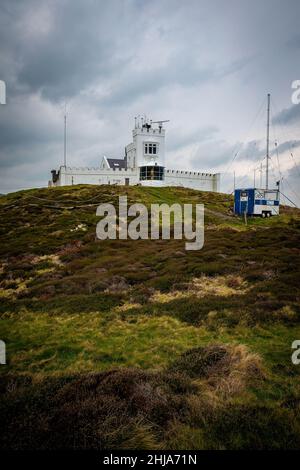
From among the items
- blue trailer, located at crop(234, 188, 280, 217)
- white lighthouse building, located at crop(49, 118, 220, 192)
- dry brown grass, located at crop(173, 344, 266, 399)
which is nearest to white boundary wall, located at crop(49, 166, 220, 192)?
white lighthouse building, located at crop(49, 118, 220, 192)

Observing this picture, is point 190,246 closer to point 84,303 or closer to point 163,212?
point 84,303

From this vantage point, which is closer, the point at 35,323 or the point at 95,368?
the point at 95,368

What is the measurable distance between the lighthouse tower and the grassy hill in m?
50.6

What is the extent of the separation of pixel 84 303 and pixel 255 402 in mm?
11057

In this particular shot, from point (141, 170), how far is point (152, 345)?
70.5m

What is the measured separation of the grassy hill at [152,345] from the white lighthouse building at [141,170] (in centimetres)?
4925

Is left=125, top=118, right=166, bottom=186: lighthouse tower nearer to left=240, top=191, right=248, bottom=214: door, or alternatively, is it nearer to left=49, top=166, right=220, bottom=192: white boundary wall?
left=49, top=166, right=220, bottom=192: white boundary wall

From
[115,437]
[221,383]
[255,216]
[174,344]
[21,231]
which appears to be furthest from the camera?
[255,216]

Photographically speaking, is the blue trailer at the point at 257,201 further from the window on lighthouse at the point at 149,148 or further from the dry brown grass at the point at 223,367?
the dry brown grass at the point at 223,367

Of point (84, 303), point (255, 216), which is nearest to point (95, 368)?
point (84, 303)

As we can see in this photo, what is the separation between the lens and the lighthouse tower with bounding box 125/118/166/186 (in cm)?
7888

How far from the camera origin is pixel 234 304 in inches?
607

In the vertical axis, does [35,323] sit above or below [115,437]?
below
